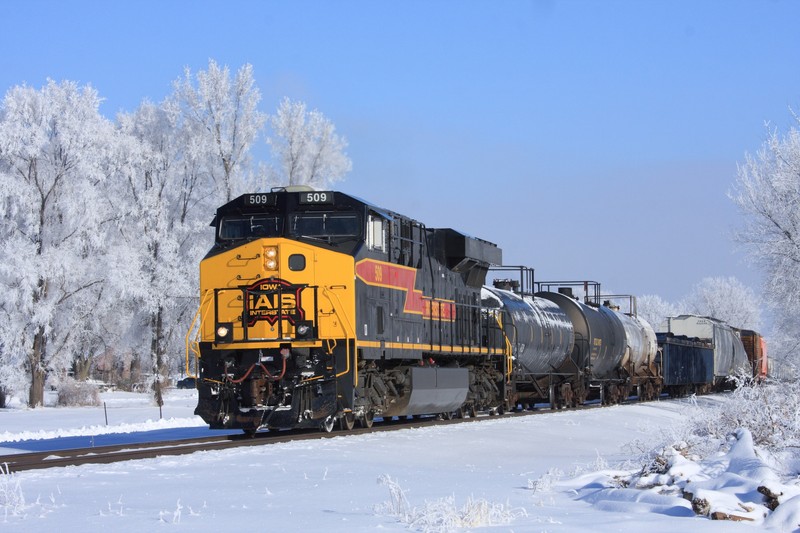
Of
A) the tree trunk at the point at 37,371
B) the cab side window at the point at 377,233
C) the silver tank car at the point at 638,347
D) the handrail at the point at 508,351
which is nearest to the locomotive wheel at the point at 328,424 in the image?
the cab side window at the point at 377,233

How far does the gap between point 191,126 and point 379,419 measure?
2158 cm

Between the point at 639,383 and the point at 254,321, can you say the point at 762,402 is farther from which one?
the point at 639,383

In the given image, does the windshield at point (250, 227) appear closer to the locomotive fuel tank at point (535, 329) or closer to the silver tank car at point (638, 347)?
the locomotive fuel tank at point (535, 329)

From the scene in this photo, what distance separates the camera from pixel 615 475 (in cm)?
1069

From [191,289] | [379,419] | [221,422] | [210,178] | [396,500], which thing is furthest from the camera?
[210,178]

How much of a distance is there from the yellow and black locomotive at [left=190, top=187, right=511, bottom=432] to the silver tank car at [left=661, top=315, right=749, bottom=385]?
3108 centimetres

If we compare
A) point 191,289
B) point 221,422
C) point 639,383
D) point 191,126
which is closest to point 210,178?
point 191,126

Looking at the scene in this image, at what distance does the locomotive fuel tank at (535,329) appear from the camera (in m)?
26.0

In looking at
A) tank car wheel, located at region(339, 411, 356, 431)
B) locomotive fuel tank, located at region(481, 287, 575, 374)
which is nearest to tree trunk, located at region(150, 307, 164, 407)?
locomotive fuel tank, located at region(481, 287, 575, 374)

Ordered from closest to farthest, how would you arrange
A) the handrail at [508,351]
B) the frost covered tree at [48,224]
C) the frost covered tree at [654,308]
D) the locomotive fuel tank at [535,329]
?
1. the handrail at [508,351]
2. the locomotive fuel tank at [535,329]
3. the frost covered tree at [48,224]
4. the frost covered tree at [654,308]

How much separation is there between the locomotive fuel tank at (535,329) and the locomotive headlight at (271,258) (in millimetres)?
9399

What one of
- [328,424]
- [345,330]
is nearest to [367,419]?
[328,424]

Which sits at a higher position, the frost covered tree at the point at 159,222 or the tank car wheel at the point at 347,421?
the frost covered tree at the point at 159,222

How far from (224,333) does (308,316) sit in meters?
1.47
